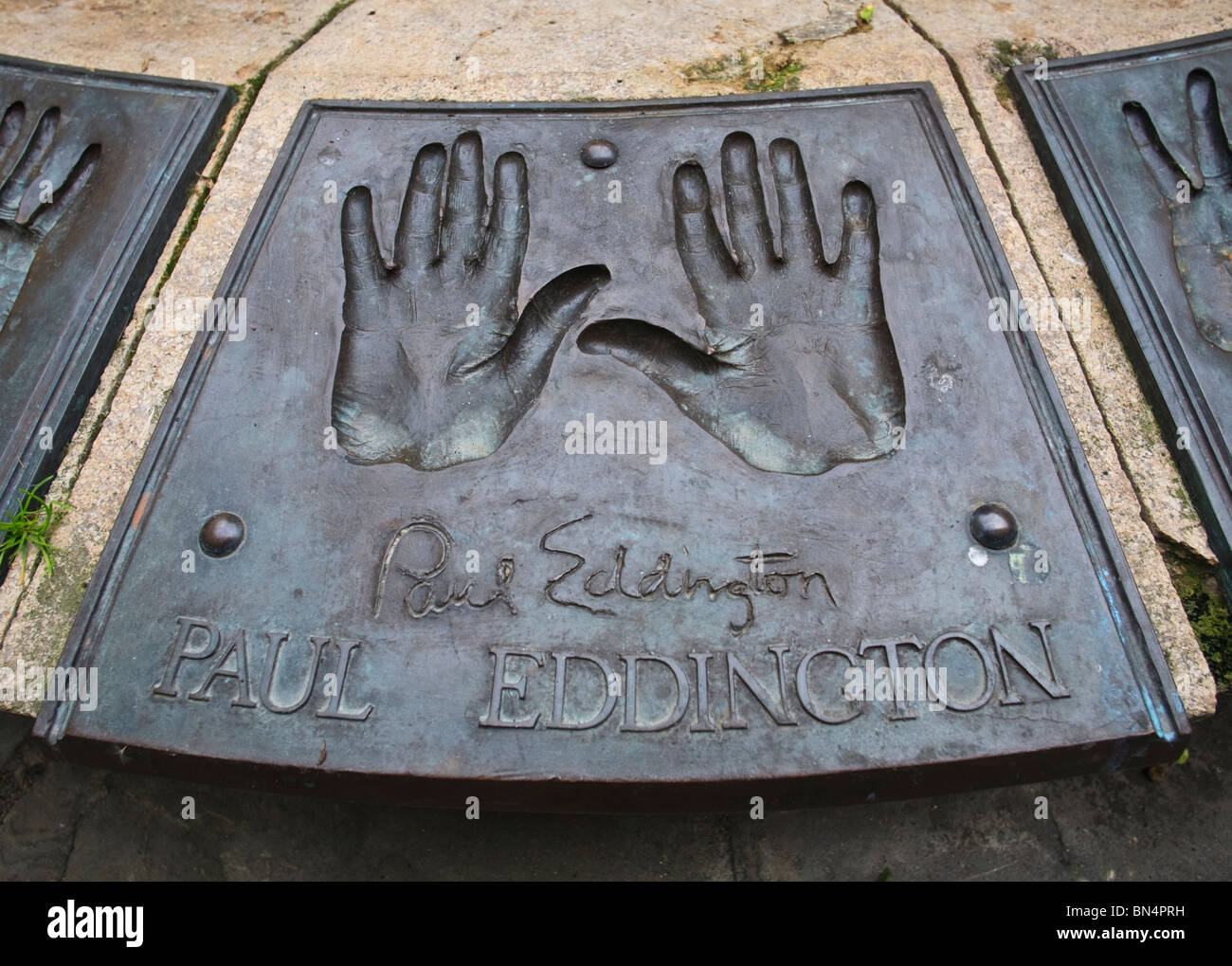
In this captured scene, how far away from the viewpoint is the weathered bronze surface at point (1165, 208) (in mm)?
1311

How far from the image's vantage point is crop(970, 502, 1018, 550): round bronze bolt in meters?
1.20

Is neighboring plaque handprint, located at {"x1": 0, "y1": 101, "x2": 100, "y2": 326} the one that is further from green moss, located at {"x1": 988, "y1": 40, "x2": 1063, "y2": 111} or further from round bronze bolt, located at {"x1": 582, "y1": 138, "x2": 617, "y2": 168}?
green moss, located at {"x1": 988, "y1": 40, "x2": 1063, "y2": 111}

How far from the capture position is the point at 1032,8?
179 cm

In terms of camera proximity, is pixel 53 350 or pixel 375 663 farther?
pixel 53 350

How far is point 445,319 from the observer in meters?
1.42

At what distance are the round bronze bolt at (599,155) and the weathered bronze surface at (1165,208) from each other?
2.32 ft

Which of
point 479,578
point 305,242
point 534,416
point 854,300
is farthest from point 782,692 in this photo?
point 305,242

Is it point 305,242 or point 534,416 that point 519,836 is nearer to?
point 534,416

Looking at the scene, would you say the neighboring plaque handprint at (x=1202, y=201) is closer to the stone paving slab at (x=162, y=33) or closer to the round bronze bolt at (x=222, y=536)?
the round bronze bolt at (x=222, y=536)

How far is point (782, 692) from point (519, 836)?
0.49 m

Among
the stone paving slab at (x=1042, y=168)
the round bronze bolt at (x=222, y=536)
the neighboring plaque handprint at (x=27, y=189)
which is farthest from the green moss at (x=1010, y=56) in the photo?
the neighboring plaque handprint at (x=27, y=189)

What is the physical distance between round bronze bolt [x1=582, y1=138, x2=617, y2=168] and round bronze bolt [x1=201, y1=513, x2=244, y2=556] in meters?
0.77

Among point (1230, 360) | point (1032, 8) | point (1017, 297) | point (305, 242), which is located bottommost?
point (1230, 360)
